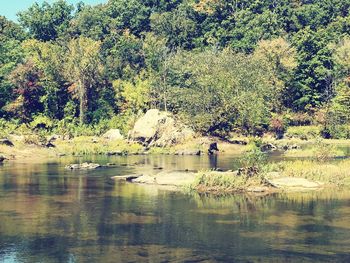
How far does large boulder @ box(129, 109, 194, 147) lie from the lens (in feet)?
284

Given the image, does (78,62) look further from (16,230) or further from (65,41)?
(16,230)

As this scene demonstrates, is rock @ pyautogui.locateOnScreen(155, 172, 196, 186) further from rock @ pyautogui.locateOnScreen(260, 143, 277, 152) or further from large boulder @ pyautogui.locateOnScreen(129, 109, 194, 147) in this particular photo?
rock @ pyautogui.locateOnScreen(260, 143, 277, 152)

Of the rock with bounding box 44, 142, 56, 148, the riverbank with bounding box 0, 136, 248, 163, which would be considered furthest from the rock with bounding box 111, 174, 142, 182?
the rock with bounding box 44, 142, 56, 148

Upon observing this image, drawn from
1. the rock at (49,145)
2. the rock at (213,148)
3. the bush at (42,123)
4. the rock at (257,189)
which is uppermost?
the bush at (42,123)

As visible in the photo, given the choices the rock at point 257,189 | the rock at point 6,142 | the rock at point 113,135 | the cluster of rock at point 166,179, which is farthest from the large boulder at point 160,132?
the rock at point 257,189

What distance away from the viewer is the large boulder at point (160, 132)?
284 ft

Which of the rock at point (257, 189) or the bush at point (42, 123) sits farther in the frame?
the bush at point (42, 123)

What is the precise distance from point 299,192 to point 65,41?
294ft

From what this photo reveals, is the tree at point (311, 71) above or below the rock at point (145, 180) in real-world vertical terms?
above

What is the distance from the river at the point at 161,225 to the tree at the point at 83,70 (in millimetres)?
53554

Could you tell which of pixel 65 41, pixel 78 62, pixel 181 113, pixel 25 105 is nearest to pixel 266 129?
pixel 181 113

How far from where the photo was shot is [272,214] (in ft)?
120

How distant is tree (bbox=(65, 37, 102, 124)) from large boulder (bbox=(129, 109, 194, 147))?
17.5m

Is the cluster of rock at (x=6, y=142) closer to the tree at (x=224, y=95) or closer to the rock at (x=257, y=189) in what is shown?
the tree at (x=224, y=95)
